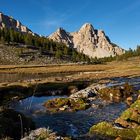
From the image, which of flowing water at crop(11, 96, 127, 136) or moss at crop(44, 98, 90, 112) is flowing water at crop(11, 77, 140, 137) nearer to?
flowing water at crop(11, 96, 127, 136)

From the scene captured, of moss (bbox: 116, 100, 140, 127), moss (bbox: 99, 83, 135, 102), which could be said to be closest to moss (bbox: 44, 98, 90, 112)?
moss (bbox: 99, 83, 135, 102)

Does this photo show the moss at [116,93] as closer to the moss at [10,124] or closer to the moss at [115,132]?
the moss at [115,132]

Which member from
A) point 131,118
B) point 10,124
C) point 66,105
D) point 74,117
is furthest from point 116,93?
point 10,124

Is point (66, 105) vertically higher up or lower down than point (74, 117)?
higher up

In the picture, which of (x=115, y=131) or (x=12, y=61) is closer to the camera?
(x=115, y=131)

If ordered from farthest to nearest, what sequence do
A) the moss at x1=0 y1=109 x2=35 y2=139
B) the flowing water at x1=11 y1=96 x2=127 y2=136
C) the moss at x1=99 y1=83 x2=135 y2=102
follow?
1. the moss at x1=99 y1=83 x2=135 y2=102
2. the flowing water at x1=11 y1=96 x2=127 y2=136
3. the moss at x1=0 y1=109 x2=35 y2=139

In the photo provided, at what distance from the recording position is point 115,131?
2348 cm

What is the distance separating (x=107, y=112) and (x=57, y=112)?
252 inches

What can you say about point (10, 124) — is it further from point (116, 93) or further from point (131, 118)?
point (116, 93)

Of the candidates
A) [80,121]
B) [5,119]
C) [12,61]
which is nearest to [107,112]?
[80,121]

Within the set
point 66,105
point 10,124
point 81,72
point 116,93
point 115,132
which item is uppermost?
point 10,124

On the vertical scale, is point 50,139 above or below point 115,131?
above

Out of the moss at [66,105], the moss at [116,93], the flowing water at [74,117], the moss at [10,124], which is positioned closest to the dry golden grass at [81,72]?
the moss at [116,93]

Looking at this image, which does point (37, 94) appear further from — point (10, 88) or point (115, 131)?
point (115, 131)
